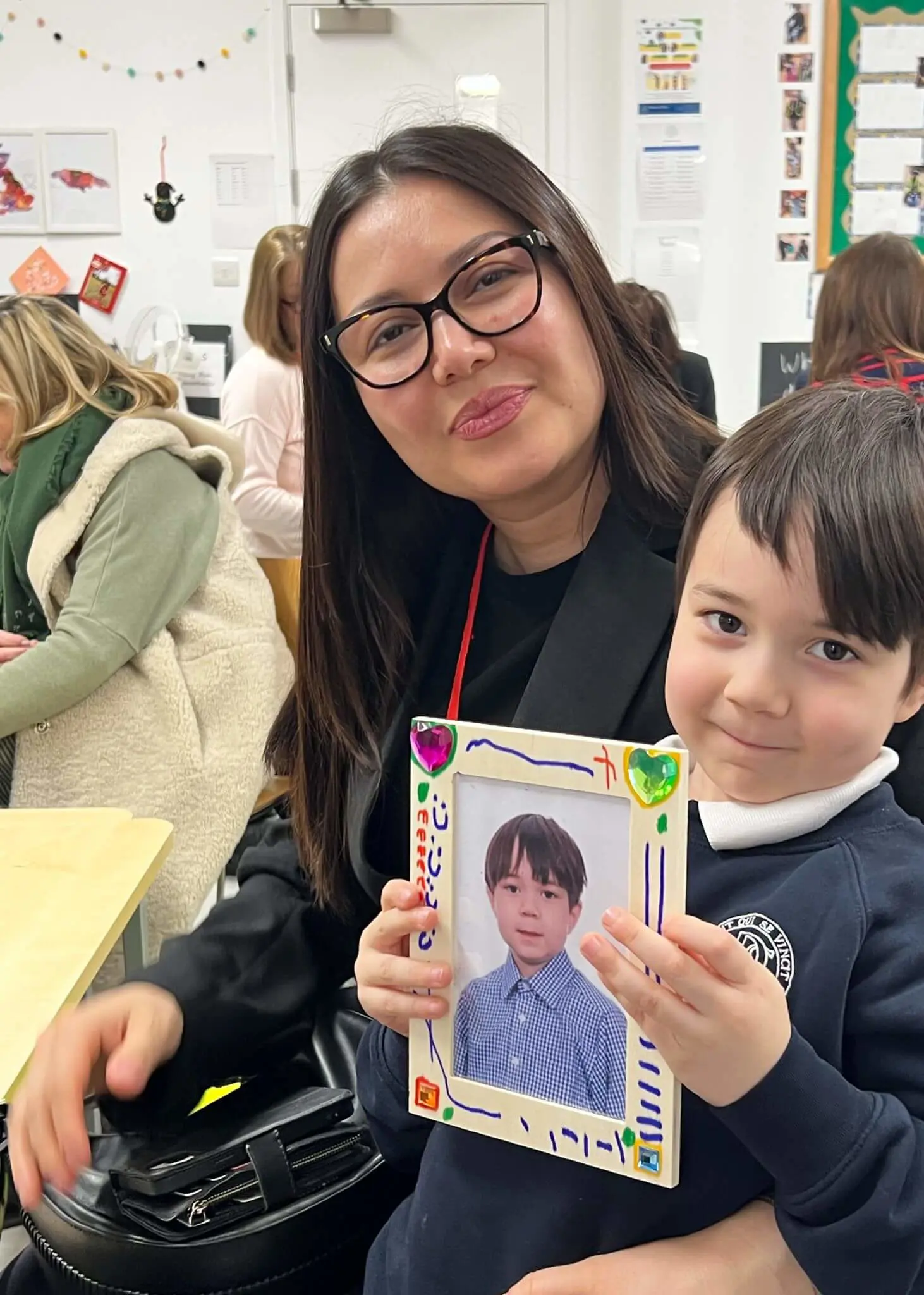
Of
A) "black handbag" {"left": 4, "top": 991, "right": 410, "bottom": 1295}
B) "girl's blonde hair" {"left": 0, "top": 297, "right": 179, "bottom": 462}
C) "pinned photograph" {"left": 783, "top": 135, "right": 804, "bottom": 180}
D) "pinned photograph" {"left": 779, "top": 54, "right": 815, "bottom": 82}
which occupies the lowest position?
"black handbag" {"left": 4, "top": 991, "right": 410, "bottom": 1295}

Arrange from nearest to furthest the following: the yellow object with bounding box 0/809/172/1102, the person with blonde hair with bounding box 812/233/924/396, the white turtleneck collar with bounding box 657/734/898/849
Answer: the white turtleneck collar with bounding box 657/734/898/849 → the yellow object with bounding box 0/809/172/1102 → the person with blonde hair with bounding box 812/233/924/396

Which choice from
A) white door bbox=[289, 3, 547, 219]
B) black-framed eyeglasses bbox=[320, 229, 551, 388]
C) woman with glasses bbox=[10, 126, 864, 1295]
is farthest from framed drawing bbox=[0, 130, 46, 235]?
black-framed eyeglasses bbox=[320, 229, 551, 388]

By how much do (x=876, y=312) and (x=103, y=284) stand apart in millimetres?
3038

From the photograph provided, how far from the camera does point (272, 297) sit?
11.4ft

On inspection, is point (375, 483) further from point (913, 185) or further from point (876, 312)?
point (913, 185)

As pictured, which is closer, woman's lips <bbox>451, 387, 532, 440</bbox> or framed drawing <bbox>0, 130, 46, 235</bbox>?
woman's lips <bbox>451, 387, 532, 440</bbox>

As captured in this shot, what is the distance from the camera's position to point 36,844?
1623 millimetres

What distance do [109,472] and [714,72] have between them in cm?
314

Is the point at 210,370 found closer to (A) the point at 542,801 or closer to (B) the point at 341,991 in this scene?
(B) the point at 341,991

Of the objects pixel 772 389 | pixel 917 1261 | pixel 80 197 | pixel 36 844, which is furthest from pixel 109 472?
pixel 772 389

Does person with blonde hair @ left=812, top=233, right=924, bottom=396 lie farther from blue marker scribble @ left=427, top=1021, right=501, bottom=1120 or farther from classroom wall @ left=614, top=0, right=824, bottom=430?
blue marker scribble @ left=427, top=1021, right=501, bottom=1120

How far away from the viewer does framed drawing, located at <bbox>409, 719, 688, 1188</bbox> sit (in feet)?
2.24

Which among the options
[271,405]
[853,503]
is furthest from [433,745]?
[271,405]

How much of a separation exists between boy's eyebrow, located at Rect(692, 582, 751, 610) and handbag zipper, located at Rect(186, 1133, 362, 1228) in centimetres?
68
